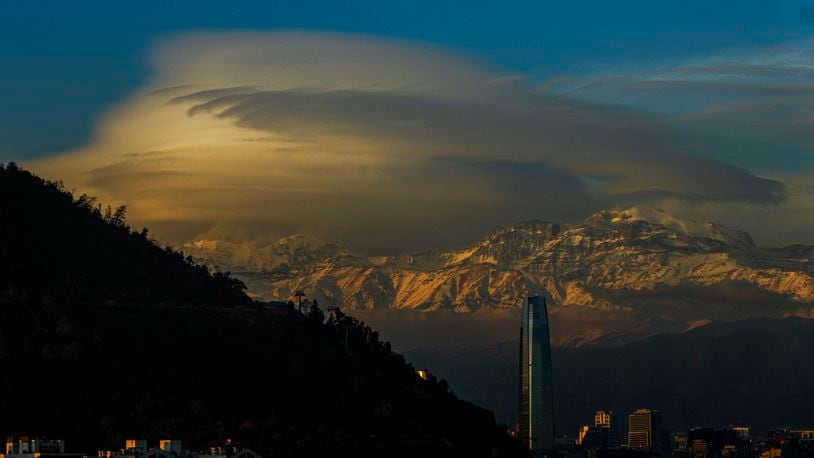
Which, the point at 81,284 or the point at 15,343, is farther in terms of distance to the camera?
the point at 81,284

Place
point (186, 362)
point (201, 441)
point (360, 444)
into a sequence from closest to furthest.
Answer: point (201, 441) < point (360, 444) < point (186, 362)

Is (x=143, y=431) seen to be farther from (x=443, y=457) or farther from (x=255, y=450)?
(x=443, y=457)

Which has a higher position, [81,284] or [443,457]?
[81,284]

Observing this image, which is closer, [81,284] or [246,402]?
[246,402]

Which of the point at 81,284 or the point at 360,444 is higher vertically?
the point at 81,284

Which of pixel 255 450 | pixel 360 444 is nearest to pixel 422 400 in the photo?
pixel 360 444

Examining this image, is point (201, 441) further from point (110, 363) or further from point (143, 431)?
point (110, 363)

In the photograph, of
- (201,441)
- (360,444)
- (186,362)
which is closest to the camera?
(201,441)

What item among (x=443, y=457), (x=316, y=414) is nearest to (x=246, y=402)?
(x=316, y=414)
